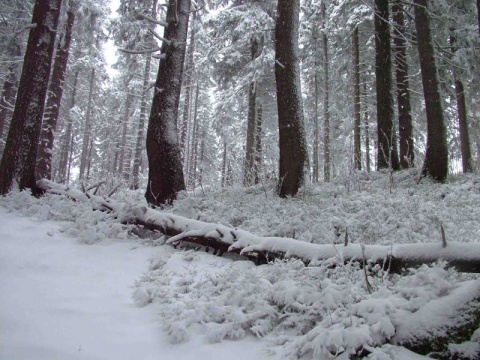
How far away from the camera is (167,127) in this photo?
7008 millimetres

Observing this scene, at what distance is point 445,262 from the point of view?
2.38m

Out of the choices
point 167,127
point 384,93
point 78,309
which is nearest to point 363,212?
point 78,309

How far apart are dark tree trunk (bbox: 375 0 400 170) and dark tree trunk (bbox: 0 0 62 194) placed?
27.5ft

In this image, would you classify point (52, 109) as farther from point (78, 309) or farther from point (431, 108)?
point (431, 108)

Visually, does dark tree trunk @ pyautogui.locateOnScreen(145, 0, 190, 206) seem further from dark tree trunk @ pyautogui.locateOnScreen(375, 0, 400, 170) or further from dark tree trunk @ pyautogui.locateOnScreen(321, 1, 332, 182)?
dark tree trunk @ pyautogui.locateOnScreen(321, 1, 332, 182)

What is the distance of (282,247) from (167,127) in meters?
4.42

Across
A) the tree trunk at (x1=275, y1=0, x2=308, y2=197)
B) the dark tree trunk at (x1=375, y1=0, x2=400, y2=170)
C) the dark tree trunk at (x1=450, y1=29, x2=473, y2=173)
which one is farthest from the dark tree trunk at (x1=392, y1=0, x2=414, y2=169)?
the tree trunk at (x1=275, y1=0, x2=308, y2=197)

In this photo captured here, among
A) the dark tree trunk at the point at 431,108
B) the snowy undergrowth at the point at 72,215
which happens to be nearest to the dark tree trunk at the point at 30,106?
the snowy undergrowth at the point at 72,215

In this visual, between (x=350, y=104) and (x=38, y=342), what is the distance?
62.4ft

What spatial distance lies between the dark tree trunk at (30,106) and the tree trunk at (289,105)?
5.01 m

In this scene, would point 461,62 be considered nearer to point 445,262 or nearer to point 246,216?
point 246,216

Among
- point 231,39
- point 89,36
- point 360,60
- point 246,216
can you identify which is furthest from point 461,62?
point 89,36

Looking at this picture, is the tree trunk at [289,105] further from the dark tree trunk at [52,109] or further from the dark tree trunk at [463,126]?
the dark tree trunk at [463,126]

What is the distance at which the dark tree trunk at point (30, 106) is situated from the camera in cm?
669
